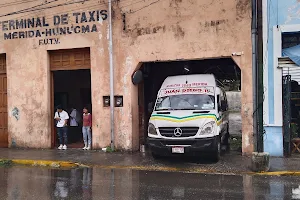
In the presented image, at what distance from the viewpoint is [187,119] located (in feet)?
34.7

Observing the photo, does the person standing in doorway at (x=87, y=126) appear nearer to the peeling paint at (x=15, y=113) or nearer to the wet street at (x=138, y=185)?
the peeling paint at (x=15, y=113)

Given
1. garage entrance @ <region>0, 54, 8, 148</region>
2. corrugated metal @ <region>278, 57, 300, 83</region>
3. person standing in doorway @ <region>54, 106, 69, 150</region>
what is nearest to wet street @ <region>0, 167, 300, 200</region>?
person standing in doorway @ <region>54, 106, 69, 150</region>

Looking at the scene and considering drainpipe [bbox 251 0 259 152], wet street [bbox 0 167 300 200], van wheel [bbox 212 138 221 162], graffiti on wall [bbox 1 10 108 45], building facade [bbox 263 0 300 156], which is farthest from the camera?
graffiti on wall [bbox 1 10 108 45]

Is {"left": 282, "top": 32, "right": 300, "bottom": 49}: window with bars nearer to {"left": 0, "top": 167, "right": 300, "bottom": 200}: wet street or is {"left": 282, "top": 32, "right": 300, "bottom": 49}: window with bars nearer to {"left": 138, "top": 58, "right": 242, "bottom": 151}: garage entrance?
{"left": 138, "top": 58, "right": 242, "bottom": 151}: garage entrance

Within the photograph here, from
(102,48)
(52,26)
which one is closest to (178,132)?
(102,48)

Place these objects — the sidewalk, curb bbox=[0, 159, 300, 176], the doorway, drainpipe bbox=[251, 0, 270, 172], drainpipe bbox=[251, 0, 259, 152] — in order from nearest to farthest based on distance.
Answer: curb bbox=[0, 159, 300, 176]
drainpipe bbox=[251, 0, 270, 172]
drainpipe bbox=[251, 0, 259, 152]
the sidewalk
the doorway

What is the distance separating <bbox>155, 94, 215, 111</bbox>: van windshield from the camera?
11.4 m

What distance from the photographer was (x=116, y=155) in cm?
1291

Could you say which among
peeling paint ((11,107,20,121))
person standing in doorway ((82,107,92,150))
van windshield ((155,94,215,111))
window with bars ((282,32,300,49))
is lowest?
person standing in doorway ((82,107,92,150))

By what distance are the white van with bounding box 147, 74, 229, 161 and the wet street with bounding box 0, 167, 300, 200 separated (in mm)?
960

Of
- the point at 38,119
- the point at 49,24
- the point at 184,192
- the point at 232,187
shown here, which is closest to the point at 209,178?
the point at 232,187

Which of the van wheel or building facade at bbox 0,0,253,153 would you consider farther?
building facade at bbox 0,0,253,153

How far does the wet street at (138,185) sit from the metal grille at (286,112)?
279cm

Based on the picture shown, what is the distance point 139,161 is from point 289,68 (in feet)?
19.0
